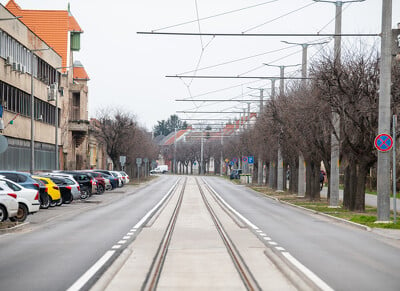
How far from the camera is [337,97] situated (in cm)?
2945

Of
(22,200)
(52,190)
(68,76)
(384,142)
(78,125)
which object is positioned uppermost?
(68,76)

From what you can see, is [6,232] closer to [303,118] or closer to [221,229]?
[221,229]

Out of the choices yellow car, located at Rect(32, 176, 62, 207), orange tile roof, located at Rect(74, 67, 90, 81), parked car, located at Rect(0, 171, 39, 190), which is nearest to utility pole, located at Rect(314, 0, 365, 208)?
yellow car, located at Rect(32, 176, 62, 207)

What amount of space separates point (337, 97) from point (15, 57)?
91.6ft

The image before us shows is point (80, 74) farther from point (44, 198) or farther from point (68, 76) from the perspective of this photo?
point (44, 198)

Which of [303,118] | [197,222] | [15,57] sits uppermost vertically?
[15,57]

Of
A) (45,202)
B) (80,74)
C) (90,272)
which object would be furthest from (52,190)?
(80,74)

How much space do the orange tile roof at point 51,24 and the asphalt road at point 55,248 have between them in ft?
160

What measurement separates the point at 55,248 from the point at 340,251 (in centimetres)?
625

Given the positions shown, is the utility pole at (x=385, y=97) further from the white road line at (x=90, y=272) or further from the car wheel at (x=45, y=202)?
the car wheel at (x=45, y=202)

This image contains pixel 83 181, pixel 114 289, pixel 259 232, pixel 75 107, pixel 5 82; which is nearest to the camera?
pixel 114 289

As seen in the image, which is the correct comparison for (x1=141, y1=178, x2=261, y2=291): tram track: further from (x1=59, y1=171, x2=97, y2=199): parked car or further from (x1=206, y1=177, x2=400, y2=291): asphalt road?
(x1=59, y1=171, x2=97, y2=199): parked car

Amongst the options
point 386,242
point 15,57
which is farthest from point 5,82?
point 386,242

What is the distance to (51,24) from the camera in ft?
247
